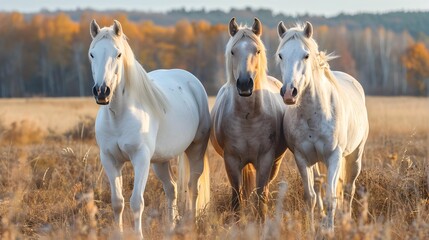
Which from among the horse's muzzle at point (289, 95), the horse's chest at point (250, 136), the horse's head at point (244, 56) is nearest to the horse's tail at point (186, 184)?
the horse's chest at point (250, 136)

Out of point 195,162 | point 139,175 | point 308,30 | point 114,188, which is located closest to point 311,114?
point 308,30

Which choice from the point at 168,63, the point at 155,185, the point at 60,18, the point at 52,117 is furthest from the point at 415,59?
the point at 155,185

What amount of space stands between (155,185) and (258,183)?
77.3 inches

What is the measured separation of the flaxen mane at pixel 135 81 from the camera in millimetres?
5527

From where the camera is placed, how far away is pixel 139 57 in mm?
53844

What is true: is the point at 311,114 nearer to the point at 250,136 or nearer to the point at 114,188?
the point at 250,136

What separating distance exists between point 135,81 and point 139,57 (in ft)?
159

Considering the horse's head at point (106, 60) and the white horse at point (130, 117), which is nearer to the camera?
the horse's head at point (106, 60)

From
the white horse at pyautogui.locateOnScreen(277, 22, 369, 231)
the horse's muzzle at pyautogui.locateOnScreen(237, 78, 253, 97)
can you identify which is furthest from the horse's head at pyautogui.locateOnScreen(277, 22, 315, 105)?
the horse's muzzle at pyautogui.locateOnScreen(237, 78, 253, 97)

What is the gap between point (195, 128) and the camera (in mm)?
6766

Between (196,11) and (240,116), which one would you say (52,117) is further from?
(196,11)

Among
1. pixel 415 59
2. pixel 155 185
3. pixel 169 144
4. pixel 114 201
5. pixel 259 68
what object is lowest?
pixel 415 59

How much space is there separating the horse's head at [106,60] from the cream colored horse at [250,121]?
1262 millimetres

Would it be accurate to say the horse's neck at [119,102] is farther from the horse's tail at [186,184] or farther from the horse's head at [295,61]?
the horse's tail at [186,184]
